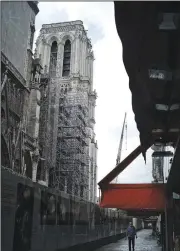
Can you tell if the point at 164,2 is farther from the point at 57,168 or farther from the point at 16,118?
the point at 57,168

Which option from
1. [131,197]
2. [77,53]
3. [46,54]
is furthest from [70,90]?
[131,197]

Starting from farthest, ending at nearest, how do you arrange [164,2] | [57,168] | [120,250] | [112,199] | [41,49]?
[41,49], [57,168], [120,250], [112,199], [164,2]

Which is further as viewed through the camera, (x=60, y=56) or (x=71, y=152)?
(x=60, y=56)

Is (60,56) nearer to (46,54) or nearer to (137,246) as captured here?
(46,54)

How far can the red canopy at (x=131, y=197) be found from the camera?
37.8 feet

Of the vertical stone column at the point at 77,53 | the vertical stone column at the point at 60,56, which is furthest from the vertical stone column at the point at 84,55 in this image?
the vertical stone column at the point at 60,56

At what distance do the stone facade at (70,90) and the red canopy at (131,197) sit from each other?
36045 mm

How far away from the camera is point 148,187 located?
11.9 m

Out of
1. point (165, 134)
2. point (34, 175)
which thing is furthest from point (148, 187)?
point (34, 175)

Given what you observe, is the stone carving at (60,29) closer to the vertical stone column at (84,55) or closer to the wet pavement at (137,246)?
the vertical stone column at (84,55)

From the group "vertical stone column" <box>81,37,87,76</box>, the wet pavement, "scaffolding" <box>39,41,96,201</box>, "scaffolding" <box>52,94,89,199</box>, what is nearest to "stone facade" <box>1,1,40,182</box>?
A: "scaffolding" <box>39,41,96,201</box>

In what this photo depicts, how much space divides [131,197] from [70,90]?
53.5m

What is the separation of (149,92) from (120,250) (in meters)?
15.3

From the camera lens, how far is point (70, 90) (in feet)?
211
